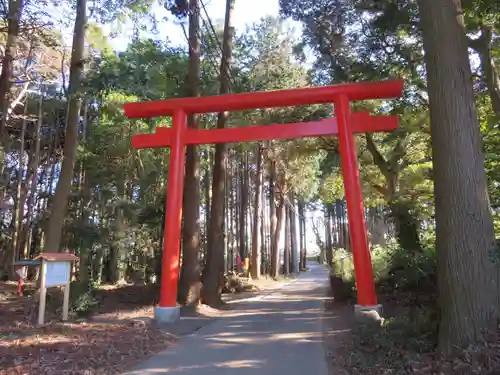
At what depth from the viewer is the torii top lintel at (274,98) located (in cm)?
841

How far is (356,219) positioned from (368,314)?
177 centimetres

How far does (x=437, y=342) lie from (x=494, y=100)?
17.1 feet

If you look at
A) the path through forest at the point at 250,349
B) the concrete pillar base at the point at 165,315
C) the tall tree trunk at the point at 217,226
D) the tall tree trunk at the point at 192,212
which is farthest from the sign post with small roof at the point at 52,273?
the tall tree trunk at the point at 217,226

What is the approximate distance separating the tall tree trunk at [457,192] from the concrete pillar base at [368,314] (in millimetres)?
2574

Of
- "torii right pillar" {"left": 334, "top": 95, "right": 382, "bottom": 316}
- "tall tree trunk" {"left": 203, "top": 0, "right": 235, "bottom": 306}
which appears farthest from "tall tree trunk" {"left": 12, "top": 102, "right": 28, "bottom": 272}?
"torii right pillar" {"left": 334, "top": 95, "right": 382, "bottom": 316}

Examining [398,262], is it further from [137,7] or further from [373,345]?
[137,7]

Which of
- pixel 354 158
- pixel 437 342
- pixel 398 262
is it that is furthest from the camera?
pixel 398 262

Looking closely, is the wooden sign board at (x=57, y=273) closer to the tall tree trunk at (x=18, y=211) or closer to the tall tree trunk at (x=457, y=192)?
the tall tree trunk at (x=457, y=192)

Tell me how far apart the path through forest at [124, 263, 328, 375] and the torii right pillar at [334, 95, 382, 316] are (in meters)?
1.07

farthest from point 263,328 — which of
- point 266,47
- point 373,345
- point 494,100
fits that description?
point 266,47

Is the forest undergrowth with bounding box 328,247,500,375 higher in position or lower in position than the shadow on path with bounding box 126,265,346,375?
A: higher

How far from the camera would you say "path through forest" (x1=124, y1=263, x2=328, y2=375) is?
17.8ft

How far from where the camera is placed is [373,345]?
18.8ft

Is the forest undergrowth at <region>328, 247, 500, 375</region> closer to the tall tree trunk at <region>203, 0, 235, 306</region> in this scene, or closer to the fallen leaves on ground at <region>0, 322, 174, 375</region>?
the fallen leaves on ground at <region>0, 322, 174, 375</region>
